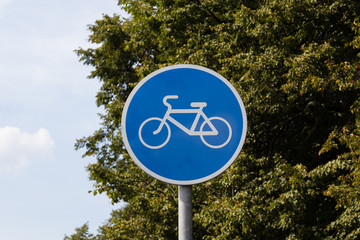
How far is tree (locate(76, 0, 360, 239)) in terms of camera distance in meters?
10.3

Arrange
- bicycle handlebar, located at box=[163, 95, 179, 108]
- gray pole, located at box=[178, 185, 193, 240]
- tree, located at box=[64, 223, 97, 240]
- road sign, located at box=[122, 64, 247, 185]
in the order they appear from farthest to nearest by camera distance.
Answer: tree, located at box=[64, 223, 97, 240], bicycle handlebar, located at box=[163, 95, 179, 108], road sign, located at box=[122, 64, 247, 185], gray pole, located at box=[178, 185, 193, 240]

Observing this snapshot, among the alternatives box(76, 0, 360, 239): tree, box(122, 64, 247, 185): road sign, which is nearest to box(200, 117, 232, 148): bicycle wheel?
box(122, 64, 247, 185): road sign

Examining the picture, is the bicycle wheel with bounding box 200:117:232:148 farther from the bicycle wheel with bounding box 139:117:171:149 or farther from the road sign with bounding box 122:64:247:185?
the bicycle wheel with bounding box 139:117:171:149

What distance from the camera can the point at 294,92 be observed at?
11.3 metres

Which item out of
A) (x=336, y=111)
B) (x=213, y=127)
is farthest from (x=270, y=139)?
(x=213, y=127)

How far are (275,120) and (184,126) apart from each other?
35.0 ft

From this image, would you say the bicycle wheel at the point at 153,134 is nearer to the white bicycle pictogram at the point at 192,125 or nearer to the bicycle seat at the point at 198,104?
the white bicycle pictogram at the point at 192,125

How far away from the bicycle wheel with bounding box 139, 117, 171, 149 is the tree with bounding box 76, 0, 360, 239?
7830mm

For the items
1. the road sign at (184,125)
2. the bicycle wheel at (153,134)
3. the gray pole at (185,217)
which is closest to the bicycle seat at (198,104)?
the road sign at (184,125)

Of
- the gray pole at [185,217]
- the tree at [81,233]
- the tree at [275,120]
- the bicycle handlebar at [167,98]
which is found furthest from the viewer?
the tree at [81,233]

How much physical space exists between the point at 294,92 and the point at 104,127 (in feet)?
36.3

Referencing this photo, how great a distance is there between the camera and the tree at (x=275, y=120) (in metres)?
10.3

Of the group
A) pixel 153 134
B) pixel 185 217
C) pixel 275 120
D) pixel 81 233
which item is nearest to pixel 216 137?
pixel 153 134

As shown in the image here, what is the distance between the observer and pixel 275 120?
12891mm
